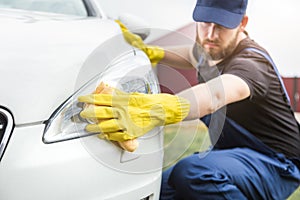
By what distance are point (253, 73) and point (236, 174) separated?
0.38 m

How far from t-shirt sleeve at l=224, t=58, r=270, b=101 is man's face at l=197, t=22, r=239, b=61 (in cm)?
20

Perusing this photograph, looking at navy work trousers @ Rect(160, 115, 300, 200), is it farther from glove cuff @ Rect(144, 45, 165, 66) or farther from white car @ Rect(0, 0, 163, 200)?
glove cuff @ Rect(144, 45, 165, 66)

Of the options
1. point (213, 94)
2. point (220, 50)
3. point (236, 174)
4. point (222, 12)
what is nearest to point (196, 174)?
point (236, 174)

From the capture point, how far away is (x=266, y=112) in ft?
5.75

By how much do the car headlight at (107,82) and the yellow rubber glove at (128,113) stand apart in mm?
23

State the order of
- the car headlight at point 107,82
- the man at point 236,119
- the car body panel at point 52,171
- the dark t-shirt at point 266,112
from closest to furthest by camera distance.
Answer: the car body panel at point 52,171
the car headlight at point 107,82
the man at point 236,119
the dark t-shirt at point 266,112

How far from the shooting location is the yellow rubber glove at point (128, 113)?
111 centimetres

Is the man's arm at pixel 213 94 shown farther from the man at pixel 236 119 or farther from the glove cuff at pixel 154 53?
the glove cuff at pixel 154 53

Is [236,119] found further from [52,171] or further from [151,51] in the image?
[52,171]

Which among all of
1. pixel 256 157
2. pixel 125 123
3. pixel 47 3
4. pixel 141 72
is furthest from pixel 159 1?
pixel 125 123

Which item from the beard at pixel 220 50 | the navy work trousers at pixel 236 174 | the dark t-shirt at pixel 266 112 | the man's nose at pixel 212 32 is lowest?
the navy work trousers at pixel 236 174

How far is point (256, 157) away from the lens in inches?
68.7

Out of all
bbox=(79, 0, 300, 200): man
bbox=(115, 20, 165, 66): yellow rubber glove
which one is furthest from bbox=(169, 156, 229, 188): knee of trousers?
bbox=(115, 20, 165, 66): yellow rubber glove

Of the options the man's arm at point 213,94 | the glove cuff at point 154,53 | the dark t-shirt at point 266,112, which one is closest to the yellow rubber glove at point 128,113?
the man's arm at point 213,94
